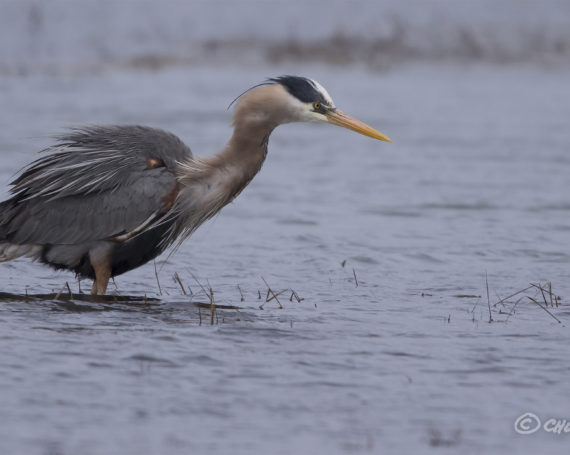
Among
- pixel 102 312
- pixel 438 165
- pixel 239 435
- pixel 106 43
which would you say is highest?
pixel 106 43

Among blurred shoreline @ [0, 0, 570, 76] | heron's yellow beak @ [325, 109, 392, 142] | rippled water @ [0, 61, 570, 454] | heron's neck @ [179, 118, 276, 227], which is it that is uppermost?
blurred shoreline @ [0, 0, 570, 76]

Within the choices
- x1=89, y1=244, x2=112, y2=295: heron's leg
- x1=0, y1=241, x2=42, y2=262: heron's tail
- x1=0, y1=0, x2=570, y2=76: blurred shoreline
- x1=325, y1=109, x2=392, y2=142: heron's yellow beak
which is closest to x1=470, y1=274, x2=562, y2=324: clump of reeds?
x1=325, y1=109, x2=392, y2=142: heron's yellow beak

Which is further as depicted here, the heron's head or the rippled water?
the heron's head

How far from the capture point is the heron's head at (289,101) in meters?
7.67

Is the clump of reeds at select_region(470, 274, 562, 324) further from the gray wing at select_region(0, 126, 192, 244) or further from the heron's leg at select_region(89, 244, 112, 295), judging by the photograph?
the heron's leg at select_region(89, 244, 112, 295)

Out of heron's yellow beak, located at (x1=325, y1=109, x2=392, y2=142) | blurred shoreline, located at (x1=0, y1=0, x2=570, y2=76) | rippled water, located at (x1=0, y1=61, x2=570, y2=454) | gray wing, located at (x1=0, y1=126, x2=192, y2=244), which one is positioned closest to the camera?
rippled water, located at (x1=0, y1=61, x2=570, y2=454)

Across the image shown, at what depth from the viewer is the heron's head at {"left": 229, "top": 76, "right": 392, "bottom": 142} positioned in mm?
7672

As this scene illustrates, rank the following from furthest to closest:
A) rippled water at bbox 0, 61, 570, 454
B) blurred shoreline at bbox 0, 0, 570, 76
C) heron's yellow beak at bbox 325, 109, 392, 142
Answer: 1. blurred shoreline at bbox 0, 0, 570, 76
2. heron's yellow beak at bbox 325, 109, 392, 142
3. rippled water at bbox 0, 61, 570, 454

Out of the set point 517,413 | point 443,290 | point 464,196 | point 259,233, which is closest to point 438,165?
point 464,196

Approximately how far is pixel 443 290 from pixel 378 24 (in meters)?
29.0

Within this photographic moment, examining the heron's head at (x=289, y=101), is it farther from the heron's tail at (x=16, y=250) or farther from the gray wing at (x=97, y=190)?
the heron's tail at (x=16, y=250)

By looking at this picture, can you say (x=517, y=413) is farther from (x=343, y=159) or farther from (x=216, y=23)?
(x=216, y=23)

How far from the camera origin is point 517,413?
18.1 ft

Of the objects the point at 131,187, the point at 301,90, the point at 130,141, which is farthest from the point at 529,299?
the point at 130,141
